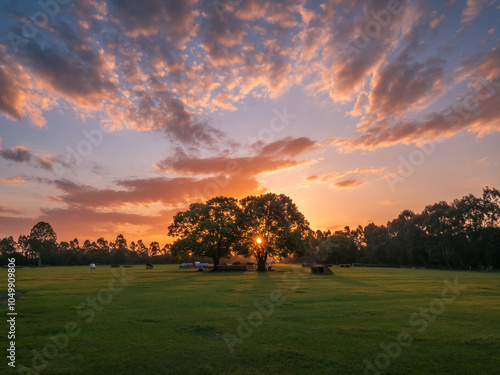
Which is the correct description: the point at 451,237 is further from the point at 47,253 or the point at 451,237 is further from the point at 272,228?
the point at 47,253

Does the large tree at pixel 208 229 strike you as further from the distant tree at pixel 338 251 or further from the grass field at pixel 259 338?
the distant tree at pixel 338 251

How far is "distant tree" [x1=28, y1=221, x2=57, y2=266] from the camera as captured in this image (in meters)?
132

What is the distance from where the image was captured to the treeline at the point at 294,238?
60.4 meters

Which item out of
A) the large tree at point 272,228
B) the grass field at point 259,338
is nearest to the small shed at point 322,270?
the large tree at point 272,228

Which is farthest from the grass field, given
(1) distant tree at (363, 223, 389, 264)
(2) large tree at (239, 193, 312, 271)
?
(1) distant tree at (363, 223, 389, 264)

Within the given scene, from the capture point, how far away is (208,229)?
198 feet

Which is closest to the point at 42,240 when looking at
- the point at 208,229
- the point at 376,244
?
the point at 208,229

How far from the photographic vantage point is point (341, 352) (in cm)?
909

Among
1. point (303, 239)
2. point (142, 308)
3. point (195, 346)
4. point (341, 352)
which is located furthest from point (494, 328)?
point (303, 239)

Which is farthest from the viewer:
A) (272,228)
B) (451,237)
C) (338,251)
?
(338,251)

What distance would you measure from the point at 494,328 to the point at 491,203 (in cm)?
9402

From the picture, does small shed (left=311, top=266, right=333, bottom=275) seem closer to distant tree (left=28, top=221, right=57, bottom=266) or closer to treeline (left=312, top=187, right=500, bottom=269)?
treeline (left=312, top=187, right=500, bottom=269)

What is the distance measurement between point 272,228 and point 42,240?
12729cm

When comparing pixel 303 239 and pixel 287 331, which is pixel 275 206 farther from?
pixel 287 331
